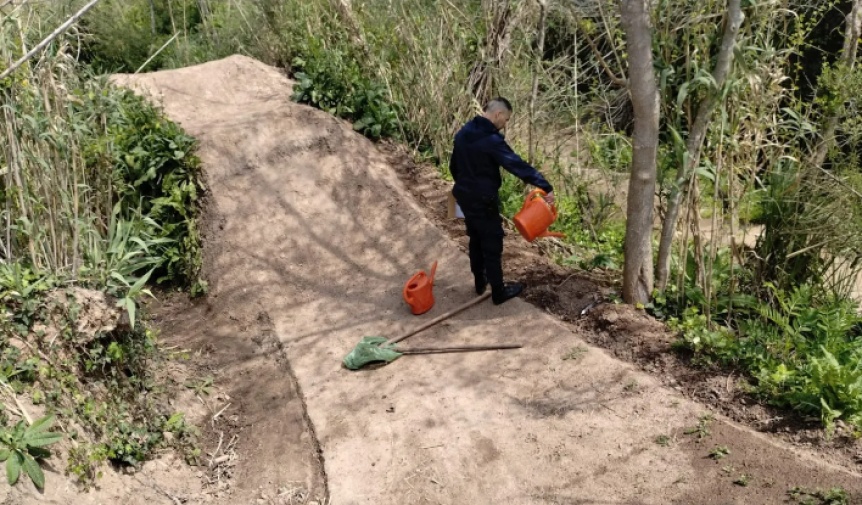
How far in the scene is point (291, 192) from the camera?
664cm

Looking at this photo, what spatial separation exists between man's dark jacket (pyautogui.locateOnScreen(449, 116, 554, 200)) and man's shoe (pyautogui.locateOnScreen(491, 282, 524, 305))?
0.72m

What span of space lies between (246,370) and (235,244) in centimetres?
150

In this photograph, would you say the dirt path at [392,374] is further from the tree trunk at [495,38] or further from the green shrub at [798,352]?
the tree trunk at [495,38]

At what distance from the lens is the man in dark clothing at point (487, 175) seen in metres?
4.66

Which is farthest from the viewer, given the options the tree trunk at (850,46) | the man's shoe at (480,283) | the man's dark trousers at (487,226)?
the man's shoe at (480,283)

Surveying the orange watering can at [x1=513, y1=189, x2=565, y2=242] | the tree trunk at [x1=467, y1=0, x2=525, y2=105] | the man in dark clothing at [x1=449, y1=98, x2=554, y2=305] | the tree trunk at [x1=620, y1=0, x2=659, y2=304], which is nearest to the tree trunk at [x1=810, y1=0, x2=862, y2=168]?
the tree trunk at [x1=620, y1=0, x2=659, y2=304]

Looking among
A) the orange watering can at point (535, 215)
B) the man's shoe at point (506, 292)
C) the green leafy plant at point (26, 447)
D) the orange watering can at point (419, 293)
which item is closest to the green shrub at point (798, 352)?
the orange watering can at point (535, 215)

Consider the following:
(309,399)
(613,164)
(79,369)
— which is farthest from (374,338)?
(613,164)

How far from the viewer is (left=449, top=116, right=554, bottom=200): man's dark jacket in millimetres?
4656

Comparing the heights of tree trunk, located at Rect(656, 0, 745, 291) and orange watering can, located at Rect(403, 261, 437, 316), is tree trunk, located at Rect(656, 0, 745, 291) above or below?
above

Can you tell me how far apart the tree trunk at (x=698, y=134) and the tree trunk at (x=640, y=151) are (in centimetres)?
9

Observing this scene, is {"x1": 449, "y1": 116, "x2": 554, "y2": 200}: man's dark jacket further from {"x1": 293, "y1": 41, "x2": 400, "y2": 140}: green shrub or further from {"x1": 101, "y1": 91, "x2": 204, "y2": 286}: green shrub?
{"x1": 293, "y1": 41, "x2": 400, "y2": 140}: green shrub

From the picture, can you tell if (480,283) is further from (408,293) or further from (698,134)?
(698,134)

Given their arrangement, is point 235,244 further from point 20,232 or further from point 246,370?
point 20,232
